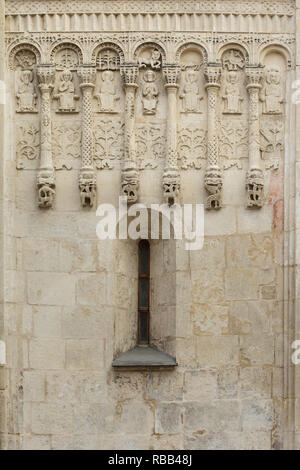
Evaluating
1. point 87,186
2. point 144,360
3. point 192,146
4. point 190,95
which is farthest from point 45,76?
point 144,360

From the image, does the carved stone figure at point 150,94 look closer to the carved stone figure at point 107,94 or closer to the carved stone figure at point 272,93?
the carved stone figure at point 107,94

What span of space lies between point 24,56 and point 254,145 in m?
2.87

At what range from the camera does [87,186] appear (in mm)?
13062

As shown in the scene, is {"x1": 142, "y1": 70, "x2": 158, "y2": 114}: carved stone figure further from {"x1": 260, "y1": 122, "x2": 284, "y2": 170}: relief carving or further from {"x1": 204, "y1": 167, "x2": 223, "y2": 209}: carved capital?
{"x1": 260, "y1": 122, "x2": 284, "y2": 170}: relief carving

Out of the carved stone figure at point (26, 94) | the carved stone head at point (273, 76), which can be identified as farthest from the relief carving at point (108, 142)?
the carved stone head at point (273, 76)

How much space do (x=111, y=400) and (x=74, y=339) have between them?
2.65ft

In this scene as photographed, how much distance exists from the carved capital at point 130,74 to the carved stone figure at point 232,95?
1056 millimetres

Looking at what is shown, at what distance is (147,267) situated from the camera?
13523mm

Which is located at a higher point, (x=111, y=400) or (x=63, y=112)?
(x=63, y=112)

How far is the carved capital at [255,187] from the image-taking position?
1308 centimetres

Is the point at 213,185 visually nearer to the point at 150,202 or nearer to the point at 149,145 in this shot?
the point at 150,202

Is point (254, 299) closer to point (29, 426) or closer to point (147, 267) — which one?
point (147, 267)
